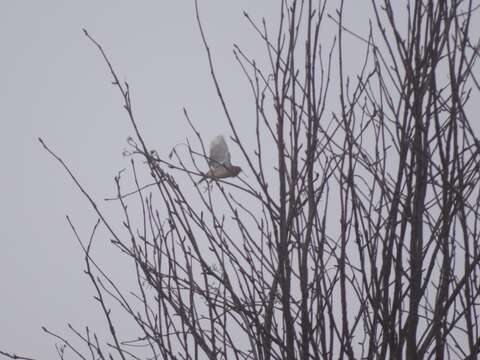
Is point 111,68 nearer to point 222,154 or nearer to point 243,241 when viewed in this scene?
point 243,241

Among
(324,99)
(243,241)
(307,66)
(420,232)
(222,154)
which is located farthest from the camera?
(222,154)

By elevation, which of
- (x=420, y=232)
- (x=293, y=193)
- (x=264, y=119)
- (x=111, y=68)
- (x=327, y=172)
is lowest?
(x=420, y=232)

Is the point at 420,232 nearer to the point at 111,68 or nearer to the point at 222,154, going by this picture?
the point at 111,68

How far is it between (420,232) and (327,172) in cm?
45

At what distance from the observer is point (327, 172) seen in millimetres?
1810

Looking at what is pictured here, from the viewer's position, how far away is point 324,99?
68.6 inches

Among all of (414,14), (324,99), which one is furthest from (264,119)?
(414,14)

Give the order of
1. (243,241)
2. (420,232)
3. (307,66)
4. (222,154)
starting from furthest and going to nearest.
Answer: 1. (222,154)
2. (243,241)
3. (307,66)
4. (420,232)

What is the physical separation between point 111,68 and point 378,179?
38.5 inches

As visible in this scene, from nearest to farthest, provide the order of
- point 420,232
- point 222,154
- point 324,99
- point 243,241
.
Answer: point 420,232, point 324,99, point 243,241, point 222,154

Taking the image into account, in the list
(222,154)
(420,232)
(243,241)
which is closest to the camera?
(420,232)

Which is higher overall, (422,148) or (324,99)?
(324,99)

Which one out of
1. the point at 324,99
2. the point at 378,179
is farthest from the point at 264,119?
the point at 378,179

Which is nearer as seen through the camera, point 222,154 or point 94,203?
point 94,203
